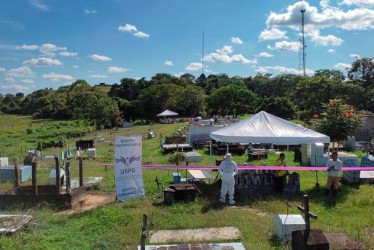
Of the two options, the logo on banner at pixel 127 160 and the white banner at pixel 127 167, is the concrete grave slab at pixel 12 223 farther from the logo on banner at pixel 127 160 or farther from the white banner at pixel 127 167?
the logo on banner at pixel 127 160

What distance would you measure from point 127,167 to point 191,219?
234 cm

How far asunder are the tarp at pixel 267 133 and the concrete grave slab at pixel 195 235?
455cm

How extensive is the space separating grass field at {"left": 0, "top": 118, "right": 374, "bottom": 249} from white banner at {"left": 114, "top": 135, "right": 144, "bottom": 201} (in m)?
0.51

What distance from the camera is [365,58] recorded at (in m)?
55.2

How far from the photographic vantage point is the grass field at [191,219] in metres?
8.30

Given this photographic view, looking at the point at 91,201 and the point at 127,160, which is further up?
the point at 127,160

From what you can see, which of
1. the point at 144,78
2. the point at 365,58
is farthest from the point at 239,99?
the point at 144,78

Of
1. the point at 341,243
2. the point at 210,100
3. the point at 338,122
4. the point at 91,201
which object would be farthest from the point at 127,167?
the point at 210,100

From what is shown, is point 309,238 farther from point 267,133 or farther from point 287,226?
point 267,133

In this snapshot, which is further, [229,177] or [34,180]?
[34,180]

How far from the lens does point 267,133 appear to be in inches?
526

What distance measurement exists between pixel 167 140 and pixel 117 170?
1745 cm

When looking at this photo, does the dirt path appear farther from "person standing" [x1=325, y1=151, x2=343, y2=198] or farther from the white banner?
"person standing" [x1=325, y1=151, x2=343, y2=198]

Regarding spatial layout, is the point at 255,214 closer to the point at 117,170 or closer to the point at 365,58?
the point at 117,170
